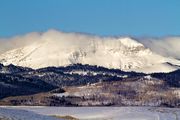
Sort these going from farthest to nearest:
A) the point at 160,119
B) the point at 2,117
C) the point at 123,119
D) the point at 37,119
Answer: the point at 123,119, the point at 160,119, the point at 37,119, the point at 2,117

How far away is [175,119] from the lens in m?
142

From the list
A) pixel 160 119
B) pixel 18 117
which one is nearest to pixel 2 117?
pixel 18 117

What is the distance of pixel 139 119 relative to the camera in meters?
151

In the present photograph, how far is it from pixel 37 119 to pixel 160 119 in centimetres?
6755

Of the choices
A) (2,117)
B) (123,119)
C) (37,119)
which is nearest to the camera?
(2,117)

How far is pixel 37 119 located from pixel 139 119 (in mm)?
76478

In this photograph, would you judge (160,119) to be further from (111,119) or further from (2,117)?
(2,117)

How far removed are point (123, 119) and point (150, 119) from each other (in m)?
9.30

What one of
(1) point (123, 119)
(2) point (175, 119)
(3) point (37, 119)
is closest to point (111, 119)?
(1) point (123, 119)

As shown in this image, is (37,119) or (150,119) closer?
(37,119)

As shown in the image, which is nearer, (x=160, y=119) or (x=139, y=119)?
(x=160, y=119)

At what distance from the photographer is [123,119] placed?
151 m

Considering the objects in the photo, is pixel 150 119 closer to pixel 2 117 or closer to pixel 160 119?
pixel 160 119

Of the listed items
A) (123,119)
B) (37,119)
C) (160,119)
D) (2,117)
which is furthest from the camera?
(123,119)
